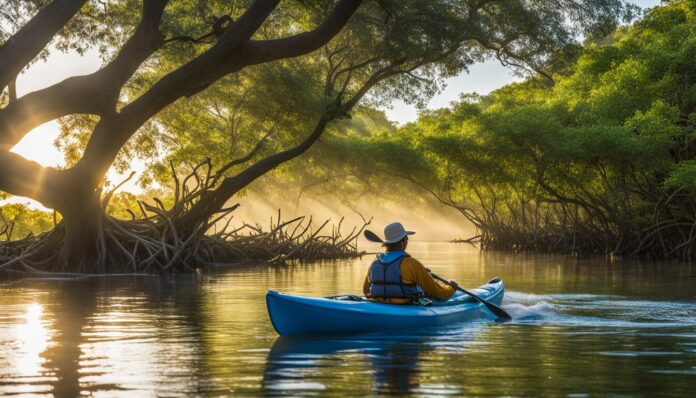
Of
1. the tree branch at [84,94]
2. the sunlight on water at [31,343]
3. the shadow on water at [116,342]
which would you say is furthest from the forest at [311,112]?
the sunlight on water at [31,343]

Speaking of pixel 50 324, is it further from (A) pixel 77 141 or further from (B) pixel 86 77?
(A) pixel 77 141

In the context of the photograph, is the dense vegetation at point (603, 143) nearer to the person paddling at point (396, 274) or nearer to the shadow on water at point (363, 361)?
the person paddling at point (396, 274)

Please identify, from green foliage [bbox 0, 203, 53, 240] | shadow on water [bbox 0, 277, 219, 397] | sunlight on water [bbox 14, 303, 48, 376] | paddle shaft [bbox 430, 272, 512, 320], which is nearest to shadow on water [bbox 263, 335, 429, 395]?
shadow on water [bbox 0, 277, 219, 397]

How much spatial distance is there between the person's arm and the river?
0.40 meters

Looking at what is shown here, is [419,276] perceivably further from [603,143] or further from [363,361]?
[603,143]

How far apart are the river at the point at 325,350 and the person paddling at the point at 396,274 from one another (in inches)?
18.5

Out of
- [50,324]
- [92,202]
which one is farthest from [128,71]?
[50,324]

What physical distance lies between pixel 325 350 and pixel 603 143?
733 inches

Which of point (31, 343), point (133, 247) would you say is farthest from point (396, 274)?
point (133, 247)

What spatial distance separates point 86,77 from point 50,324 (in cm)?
707

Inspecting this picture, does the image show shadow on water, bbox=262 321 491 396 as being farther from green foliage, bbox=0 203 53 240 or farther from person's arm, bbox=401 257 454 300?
green foliage, bbox=0 203 53 240

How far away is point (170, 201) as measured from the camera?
35938 mm

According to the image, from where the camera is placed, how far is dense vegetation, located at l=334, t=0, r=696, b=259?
80.4ft

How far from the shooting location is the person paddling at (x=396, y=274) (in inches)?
362
